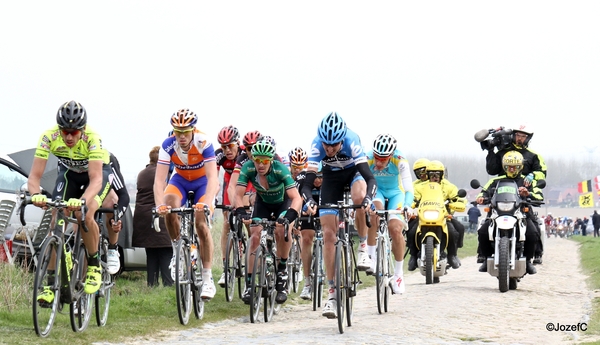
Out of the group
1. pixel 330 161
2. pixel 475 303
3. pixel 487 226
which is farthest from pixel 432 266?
pixel 330 161

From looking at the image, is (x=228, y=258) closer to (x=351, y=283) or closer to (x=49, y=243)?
(x=351, y=283)

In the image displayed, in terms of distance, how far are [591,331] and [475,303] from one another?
3.19m

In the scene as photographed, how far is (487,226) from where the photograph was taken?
16.2 m

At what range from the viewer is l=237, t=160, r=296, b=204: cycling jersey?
12383 millimetres

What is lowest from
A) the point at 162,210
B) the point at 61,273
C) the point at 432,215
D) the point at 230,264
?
the point at 61,273

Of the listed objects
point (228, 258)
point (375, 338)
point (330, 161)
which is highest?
point (330, 161)

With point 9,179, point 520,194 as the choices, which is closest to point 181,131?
point 9,179

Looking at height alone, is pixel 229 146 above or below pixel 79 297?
above

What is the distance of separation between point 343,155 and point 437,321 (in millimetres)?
2308

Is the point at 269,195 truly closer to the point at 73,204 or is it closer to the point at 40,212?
the point at 73,204

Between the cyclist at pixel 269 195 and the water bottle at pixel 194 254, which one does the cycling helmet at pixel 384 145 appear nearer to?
the cyclist at pixel 269 195

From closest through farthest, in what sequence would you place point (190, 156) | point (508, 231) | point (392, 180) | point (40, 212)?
point (190, 156), point (392, 180), point (40, 212), point (508, 231)

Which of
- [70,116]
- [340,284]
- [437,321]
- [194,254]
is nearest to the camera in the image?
[70,116]

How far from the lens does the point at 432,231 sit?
685 inches
